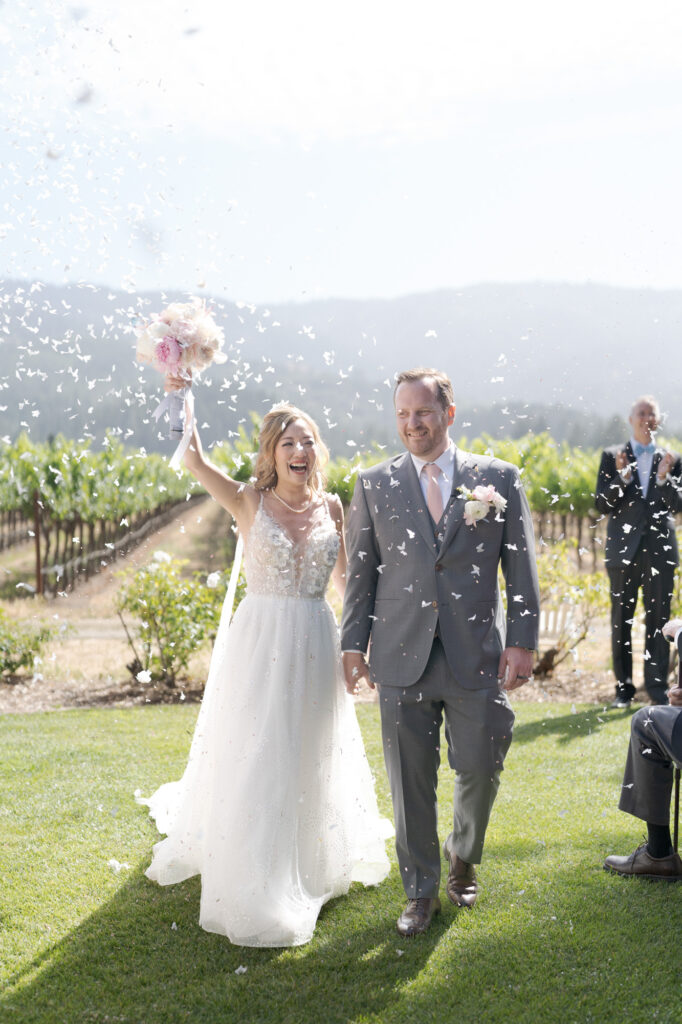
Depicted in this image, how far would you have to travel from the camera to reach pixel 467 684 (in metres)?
3.30

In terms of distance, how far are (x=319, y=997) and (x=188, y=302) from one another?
270 centimetres

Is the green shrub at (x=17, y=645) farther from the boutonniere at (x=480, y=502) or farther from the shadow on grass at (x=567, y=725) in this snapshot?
the boutonniere at (x=480, y=502)

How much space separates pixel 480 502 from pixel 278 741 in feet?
4.00

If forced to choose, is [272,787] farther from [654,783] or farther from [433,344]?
[433,344]

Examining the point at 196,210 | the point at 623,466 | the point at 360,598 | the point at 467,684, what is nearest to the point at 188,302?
the point at 196,210

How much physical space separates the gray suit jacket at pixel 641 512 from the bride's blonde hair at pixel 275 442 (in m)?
3.60

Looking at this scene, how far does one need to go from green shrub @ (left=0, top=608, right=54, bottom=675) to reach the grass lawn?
3.41 m

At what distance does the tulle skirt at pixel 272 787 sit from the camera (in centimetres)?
337

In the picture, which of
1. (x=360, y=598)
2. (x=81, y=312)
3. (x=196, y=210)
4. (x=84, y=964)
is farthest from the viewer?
(x=81, y=312)

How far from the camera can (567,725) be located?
22.2 ft

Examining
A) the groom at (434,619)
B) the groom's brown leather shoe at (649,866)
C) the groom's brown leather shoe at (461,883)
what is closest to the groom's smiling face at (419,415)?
the groom at (434,619)

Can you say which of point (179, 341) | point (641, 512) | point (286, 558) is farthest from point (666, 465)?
point (179, 341)

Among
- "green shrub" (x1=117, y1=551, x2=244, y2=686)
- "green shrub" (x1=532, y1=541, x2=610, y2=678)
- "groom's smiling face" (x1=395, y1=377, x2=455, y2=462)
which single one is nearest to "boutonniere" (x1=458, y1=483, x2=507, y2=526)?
"groom's smiling face" (x1=395, y1=377, x2=455, y2=462)

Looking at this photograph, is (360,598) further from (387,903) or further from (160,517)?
(160,517)
